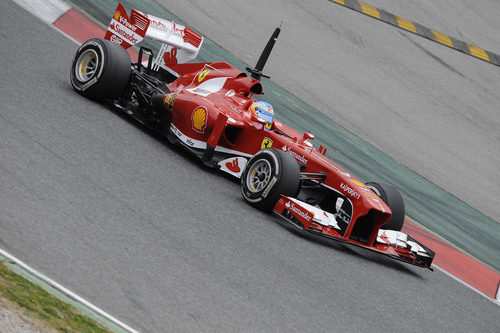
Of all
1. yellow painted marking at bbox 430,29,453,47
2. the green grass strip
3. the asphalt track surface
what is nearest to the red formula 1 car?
the green grass strip

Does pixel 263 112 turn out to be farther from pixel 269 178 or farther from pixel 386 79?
Answer: pixel 386 79

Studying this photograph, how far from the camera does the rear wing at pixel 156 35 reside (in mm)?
9398

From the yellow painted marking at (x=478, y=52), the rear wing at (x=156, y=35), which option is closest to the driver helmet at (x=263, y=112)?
the rear wing at (x=156, y=35)

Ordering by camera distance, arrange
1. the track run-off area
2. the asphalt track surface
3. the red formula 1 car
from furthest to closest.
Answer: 1. the asphalt track surface
2. the track run-off area
3. the red formula 1 car

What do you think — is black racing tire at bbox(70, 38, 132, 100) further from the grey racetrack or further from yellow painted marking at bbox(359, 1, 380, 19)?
yellow painted marking at bbox(359, 1, 380, 19)

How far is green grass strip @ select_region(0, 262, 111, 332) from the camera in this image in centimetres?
338

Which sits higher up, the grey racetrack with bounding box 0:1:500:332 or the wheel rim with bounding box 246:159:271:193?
the wheel rim with bounding box 246:159:271:193

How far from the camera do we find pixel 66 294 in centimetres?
420

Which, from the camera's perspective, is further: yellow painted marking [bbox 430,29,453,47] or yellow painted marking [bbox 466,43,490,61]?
yellow painted marking [bbox 466,43,490,61]

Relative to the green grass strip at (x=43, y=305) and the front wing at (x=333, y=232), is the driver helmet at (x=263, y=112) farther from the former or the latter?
the green grass strip at (x=43, y=305)

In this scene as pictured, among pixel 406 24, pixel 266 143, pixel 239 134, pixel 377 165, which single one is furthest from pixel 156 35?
pixel 406 24

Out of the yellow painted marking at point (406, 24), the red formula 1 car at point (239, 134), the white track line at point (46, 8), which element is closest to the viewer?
the red formula 1 car at point (239, 134)

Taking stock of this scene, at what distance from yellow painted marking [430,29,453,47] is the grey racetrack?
595 inches

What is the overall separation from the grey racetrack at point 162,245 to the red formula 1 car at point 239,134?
8.7 inches
